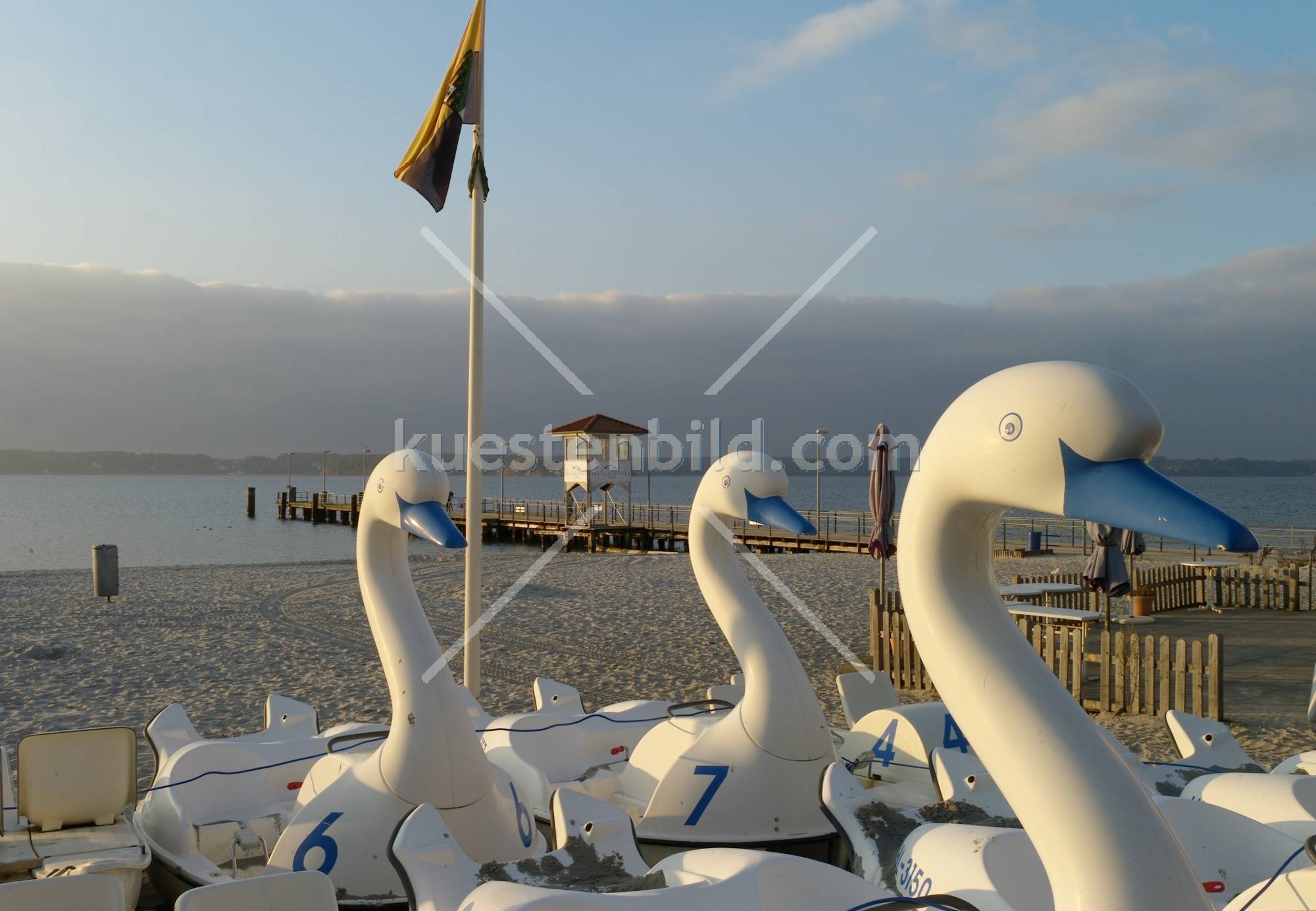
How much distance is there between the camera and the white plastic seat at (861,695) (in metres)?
7.75

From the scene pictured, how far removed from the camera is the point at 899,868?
13.7 ft

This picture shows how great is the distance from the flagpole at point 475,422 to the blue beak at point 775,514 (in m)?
2.70

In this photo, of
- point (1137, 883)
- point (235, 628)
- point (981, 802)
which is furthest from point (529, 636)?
point (1137, 883)

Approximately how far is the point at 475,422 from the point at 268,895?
5299 millimetres

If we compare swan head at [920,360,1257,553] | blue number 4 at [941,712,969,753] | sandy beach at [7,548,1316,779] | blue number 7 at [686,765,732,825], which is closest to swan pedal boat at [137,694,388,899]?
blue number 7 at [686,765,732,825]

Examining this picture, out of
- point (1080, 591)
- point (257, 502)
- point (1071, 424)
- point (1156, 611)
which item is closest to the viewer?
point (1071, 424)

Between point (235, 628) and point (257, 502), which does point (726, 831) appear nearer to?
point (235, 628)

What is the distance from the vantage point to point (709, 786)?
5.81 metres

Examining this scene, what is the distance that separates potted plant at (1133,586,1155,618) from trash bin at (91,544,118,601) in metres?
17.9

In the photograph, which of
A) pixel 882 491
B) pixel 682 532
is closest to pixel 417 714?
pixel 882 491

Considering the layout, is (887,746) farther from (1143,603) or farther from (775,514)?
(1143,603)

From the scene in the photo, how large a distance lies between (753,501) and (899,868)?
264 cm

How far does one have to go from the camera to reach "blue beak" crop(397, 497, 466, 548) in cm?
485

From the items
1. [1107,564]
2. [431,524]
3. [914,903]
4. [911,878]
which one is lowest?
[911,878]
